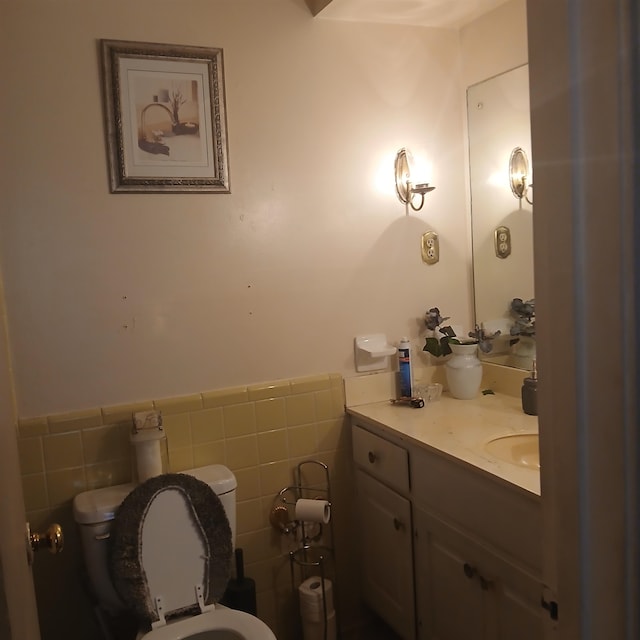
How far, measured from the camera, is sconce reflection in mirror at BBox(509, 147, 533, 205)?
223 centimetres

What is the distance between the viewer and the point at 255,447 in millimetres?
2195

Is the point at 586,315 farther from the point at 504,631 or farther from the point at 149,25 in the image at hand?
the point at 149,25

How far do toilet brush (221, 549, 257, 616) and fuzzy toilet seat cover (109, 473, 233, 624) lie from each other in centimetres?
15

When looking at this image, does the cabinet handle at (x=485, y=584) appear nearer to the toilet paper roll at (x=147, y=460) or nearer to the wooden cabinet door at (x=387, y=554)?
the wooden cabinet door at (x=387, y=554)

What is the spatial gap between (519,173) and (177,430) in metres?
1.51

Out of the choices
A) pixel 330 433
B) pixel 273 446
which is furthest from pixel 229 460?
pixel 330 433

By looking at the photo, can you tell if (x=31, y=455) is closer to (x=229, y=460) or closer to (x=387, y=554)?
(x=229, y=460)

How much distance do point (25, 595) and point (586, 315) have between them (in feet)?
2.88

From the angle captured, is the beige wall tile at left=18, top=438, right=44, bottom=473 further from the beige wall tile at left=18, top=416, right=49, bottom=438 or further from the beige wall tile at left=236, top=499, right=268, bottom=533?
the beige wall tile at left=236, top=499, right=268, bottom=533

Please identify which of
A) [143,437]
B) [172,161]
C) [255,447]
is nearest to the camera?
[143,437]

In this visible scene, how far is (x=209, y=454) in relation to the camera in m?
2.13

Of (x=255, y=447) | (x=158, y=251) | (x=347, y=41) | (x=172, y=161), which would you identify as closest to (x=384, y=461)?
(x=255, y=447)

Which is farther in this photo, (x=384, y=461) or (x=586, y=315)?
(x=384, y=461)

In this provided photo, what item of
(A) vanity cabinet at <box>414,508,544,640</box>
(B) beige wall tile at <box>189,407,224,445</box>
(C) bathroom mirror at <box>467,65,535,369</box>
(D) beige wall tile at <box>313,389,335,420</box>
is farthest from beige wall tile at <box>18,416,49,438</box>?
(C) bathroom mirror at <box>467,65,535,369</box>
